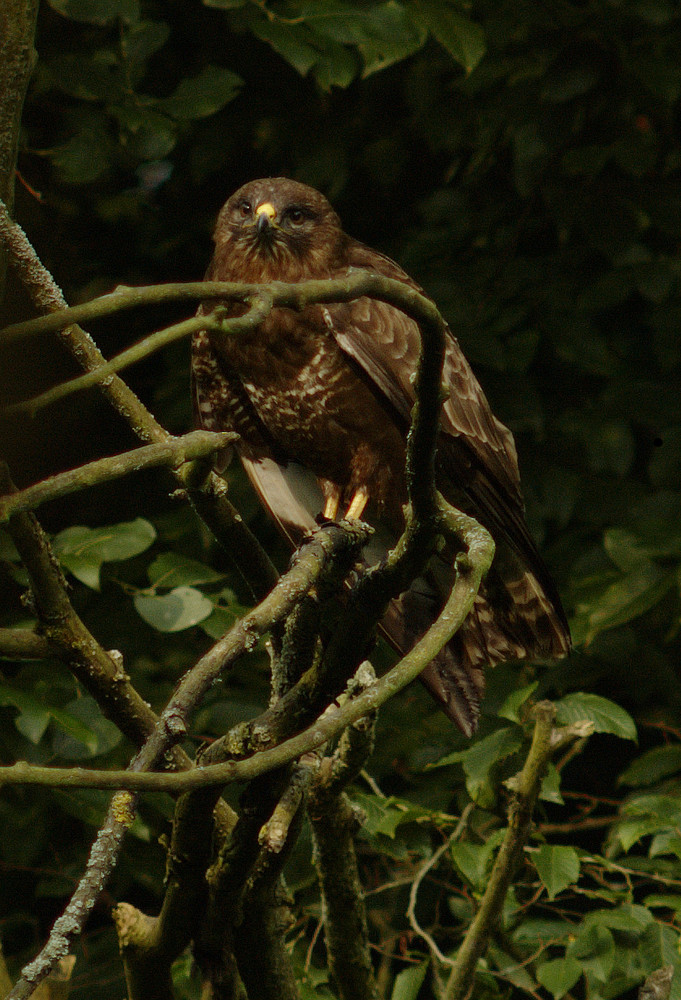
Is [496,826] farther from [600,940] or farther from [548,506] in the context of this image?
[548,506]

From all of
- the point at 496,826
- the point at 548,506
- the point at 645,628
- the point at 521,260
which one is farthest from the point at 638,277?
the point at 496,826

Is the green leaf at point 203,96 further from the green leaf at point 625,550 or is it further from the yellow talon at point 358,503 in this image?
the green leaf at point 625,550

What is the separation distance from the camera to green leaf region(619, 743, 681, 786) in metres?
3.02

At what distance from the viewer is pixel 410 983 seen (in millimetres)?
2434

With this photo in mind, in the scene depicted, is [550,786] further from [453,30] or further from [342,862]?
[453,30]

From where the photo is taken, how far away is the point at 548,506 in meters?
3.46

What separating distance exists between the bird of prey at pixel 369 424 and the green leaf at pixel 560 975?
0.50 meters

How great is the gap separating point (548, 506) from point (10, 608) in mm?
1592

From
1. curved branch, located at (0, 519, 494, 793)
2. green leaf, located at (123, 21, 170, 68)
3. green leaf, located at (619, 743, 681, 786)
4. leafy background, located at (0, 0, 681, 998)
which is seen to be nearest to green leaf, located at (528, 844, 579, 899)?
leafy background, located at (0, 0, 681, 998)

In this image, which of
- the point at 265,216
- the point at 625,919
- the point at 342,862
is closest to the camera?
the point at 342,862

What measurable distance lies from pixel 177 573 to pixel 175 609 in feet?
0.57

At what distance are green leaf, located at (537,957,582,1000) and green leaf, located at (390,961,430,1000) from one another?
0.25 meters

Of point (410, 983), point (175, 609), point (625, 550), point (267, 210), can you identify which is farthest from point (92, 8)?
point (410, 983)

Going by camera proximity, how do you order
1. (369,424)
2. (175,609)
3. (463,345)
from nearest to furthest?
(175,609)
(369,424)
(463,345)
